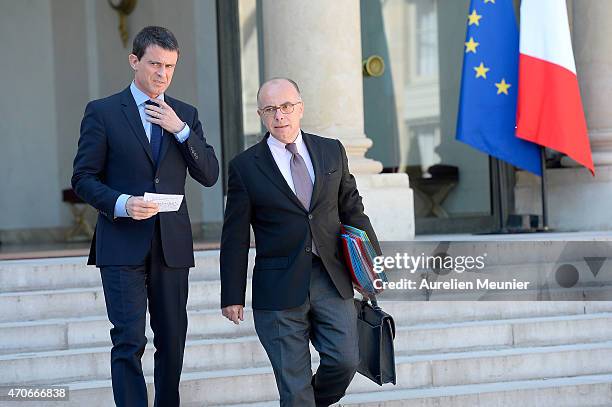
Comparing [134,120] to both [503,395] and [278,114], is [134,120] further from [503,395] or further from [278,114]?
[503,395]

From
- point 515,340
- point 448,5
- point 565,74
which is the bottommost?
point 515,340

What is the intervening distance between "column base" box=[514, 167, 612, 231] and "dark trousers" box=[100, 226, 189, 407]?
5904 millimetres

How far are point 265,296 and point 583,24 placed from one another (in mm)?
6459

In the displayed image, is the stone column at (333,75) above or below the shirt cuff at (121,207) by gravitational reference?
above

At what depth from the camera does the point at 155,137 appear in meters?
4.96

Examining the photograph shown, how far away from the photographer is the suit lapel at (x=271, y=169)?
474cm

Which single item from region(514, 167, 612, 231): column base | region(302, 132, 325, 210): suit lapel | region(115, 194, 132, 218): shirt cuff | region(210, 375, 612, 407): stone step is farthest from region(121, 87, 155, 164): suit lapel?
region(514, 167, 612, 231): column base

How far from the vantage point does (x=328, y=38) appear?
28.7 ft

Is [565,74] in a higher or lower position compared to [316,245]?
higher

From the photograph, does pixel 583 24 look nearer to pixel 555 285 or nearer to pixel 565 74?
pixel 565 74

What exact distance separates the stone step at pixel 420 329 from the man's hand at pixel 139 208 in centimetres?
204

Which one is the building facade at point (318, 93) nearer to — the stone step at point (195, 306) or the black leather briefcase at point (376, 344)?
the stone step at point (195, 306)

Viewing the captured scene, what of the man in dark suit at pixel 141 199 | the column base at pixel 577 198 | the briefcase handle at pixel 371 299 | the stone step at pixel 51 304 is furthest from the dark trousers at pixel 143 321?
the column base at pixel 577 198

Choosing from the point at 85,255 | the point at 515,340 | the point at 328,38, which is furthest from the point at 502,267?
the point at 85,255
